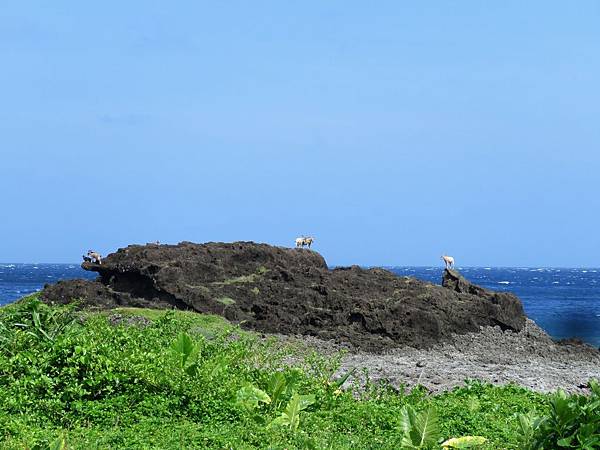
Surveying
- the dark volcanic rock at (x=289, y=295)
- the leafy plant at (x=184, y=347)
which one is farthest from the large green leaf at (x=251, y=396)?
the dark volcanic rock at (x=289, y=295)

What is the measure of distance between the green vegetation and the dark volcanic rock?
8.28m

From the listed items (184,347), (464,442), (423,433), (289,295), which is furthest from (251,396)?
(289,295)

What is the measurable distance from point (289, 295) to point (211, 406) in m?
12.3

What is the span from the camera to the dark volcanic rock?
2016 cm

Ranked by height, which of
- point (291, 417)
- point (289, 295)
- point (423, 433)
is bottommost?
point (291, 417)

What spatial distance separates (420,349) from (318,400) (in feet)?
31.9

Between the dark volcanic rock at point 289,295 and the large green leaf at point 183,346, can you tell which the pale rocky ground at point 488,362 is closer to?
the dark volcanic rock at point 289,295

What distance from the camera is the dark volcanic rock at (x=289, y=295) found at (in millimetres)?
20156

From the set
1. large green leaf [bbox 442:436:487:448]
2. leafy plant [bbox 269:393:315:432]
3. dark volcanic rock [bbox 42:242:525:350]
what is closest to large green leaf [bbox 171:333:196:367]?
leafy plant [bbox 269:393:315:432]

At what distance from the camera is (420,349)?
19453 mm

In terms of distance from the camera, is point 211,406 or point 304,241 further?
point 304,241

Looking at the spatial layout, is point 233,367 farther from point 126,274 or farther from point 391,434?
point 126,274

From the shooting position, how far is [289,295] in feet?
70.4

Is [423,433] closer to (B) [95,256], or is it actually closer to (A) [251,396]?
(A) [251,396]
